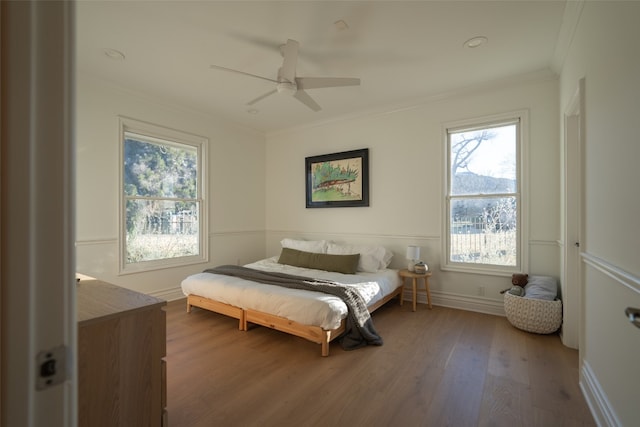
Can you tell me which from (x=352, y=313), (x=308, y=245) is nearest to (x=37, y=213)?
(x=352, y=313)

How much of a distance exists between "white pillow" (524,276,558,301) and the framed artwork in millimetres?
2189

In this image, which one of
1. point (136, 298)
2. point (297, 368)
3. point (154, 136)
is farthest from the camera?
point (154, 136)

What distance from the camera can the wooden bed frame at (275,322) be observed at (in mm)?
2508

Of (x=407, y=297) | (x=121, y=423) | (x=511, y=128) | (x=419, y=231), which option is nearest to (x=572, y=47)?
(x=511, y=128)

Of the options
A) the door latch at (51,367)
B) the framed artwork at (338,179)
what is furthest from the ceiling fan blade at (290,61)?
the door latch at (51,367)

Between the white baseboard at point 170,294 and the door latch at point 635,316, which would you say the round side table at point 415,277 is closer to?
the door latch at point 635,316

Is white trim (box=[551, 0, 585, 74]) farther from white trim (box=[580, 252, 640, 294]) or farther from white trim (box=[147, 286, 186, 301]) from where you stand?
white trim (box=[147, 286, 186, 301])

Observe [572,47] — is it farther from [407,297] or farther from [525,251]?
[407,297]

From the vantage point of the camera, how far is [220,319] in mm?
3324

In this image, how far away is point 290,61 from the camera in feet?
8.09

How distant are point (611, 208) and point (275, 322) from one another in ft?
8.39

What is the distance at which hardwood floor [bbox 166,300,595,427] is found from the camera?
5.78 ft

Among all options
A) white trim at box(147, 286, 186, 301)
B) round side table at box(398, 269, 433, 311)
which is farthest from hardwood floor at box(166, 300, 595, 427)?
white trim at box(147, 286, 186, 301)

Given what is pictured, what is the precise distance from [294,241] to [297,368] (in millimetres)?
2510
